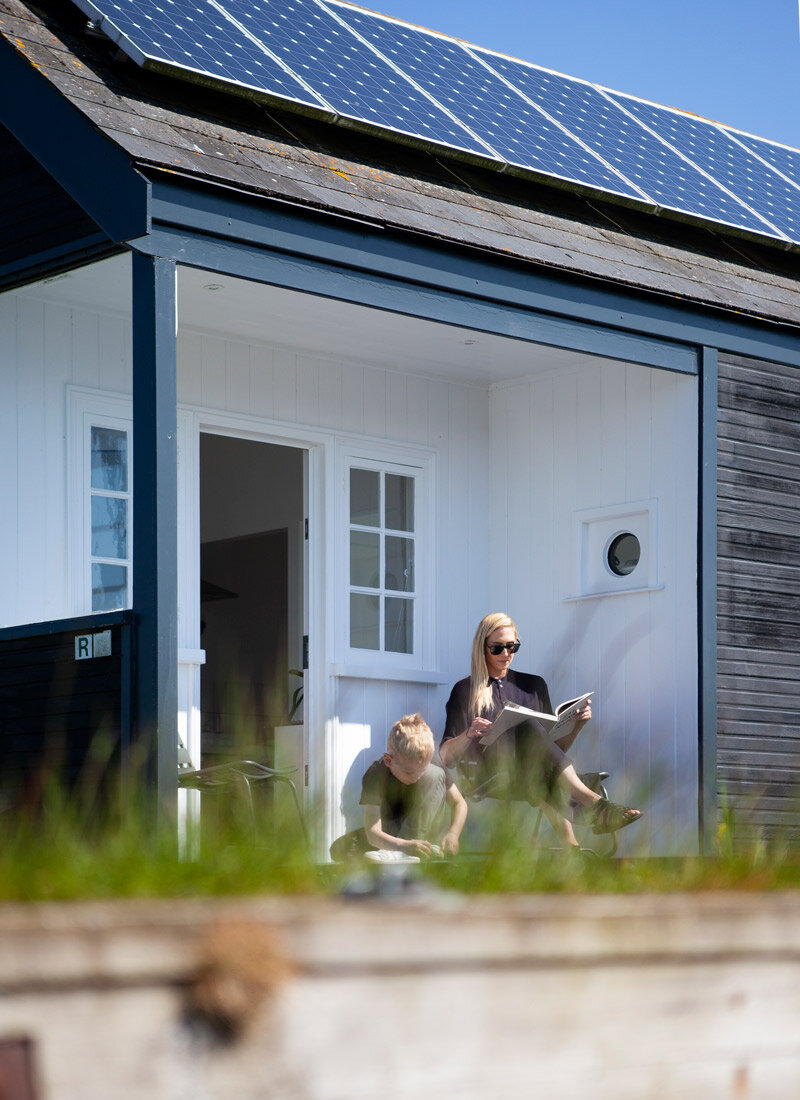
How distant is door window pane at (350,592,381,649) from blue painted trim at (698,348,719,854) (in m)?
1.80

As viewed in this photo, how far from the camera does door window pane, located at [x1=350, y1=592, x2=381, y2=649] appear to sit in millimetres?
9109

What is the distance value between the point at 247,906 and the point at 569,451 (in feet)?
22.0

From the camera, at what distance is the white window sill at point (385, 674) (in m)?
8.86

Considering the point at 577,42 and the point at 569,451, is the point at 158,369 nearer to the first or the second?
the point at 569,451

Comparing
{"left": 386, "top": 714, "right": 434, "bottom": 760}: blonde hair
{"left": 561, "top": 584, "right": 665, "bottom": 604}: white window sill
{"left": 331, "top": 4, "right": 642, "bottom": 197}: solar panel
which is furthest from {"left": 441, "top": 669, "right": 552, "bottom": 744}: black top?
{"left": 331, "top": 4, "right": 642, "bottom": 197}: solar panel

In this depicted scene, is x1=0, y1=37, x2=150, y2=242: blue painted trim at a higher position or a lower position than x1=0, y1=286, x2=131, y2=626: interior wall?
higher

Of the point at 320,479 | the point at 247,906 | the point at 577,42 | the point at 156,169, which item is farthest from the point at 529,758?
the point at 577,42

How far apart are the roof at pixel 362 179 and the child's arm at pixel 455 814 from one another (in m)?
2.51

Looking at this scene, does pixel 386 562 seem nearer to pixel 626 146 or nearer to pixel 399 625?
pixel 399 625

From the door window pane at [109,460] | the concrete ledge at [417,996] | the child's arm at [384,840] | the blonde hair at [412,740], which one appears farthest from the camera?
the door window pane at [109,460]

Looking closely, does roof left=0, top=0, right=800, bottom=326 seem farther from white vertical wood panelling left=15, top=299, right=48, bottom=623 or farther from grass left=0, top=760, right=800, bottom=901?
grass left=0, top=760, right=800, bottom=901

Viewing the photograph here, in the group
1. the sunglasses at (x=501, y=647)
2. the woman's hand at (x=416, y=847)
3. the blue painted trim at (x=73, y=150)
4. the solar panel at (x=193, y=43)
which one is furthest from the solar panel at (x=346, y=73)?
the woman's hand at (x=416, y=847)

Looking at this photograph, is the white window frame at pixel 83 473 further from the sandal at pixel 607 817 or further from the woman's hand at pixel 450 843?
the sandal at pixel 607 817

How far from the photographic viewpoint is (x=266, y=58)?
7.66 m
